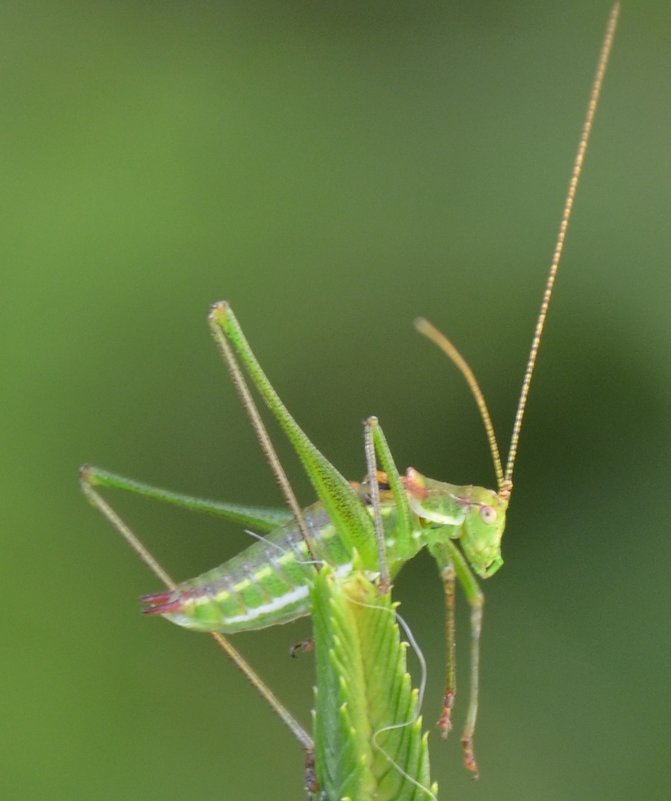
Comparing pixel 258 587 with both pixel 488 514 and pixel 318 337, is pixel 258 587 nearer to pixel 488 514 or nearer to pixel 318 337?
pixel 488 514

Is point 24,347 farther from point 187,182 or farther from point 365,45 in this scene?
point 365,45

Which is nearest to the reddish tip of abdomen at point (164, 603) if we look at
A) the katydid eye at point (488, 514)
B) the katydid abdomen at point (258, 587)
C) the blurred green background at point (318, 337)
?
the katydid abdomen at point (258, 587)

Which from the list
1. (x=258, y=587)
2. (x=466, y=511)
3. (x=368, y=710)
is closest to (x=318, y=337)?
(x=466, y=511)

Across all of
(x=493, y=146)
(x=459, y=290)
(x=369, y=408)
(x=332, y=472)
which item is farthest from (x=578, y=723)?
(x=493, y=146)

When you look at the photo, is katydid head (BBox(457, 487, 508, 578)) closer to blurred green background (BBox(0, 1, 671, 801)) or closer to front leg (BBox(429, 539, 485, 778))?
→ front leg (BBox(429, 539, 485, 778))

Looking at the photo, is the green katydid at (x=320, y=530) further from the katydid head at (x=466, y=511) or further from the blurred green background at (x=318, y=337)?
the blurred green background at (x=318, y=337)
